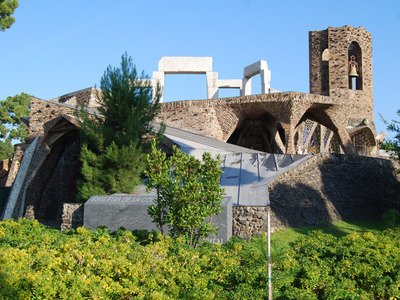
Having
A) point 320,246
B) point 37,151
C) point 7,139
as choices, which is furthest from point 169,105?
point 7,139

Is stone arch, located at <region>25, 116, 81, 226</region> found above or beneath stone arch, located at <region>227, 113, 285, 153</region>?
Answer: beneath

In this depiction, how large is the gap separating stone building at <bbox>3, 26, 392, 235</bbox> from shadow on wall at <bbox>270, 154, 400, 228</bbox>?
0.14ft

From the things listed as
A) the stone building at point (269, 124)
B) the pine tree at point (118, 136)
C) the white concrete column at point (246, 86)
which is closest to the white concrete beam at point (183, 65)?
the stone building at point (269, 124)

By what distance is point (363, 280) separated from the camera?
7.51 metres

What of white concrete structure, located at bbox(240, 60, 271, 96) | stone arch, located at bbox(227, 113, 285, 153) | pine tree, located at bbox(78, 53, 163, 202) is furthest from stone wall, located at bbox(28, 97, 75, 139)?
white concrete structure, located at bbox(240, 60, 271, 96)

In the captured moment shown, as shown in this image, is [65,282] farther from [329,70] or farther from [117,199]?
[329,70]

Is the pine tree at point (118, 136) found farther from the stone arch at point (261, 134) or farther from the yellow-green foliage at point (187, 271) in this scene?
the stone arch at point (261, 134)

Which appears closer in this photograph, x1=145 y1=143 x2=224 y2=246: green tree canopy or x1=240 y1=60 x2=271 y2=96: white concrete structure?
x1=145 y1=143 x2=224 y2=246: green tree canopy

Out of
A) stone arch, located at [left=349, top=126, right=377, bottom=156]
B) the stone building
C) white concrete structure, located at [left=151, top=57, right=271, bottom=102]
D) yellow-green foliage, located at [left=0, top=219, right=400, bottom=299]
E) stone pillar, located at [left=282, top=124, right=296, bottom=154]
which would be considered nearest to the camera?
yellow-green foliage, located at [left=0, top=219, right=400, bottom=299]

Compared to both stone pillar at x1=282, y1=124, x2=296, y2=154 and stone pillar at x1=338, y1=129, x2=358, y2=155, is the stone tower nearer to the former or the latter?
stone pillar at x1=338, y1=129, x2=358, y2=155

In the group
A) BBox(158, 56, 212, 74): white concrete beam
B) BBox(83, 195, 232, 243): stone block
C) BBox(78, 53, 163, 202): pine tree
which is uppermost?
BBox(158, 56, 212, 74): white concrete beam

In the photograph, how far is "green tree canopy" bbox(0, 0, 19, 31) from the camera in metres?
14.8

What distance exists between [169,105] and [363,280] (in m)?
15.9

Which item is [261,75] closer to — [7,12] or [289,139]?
[289,139]
